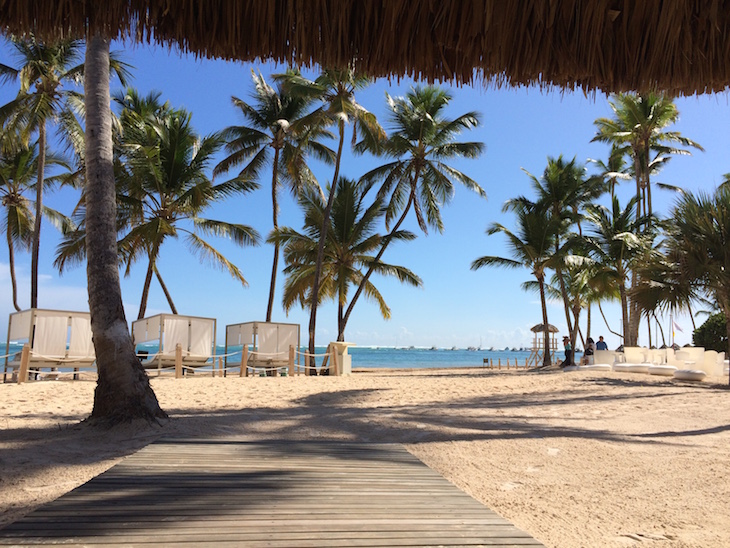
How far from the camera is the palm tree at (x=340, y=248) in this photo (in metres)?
21.9

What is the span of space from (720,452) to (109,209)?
287 inches

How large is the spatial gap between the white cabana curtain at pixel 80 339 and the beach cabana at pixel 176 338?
1775mm

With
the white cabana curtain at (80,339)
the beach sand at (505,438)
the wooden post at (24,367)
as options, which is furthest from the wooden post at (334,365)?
the wooden post at (24,367)

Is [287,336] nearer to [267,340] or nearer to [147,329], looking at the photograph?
[267,340]

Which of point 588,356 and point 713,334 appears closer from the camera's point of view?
point 713,334

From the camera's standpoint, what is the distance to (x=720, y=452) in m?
5.77

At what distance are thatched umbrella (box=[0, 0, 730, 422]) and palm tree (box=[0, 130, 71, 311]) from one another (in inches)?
842

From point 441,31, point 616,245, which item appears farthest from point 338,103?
point 441,31

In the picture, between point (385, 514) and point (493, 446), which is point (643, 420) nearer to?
point (493, 446)

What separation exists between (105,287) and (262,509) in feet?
15.5

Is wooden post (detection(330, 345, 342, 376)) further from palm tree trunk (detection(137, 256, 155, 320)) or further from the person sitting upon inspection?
the person sitting

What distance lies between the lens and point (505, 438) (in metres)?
6.38

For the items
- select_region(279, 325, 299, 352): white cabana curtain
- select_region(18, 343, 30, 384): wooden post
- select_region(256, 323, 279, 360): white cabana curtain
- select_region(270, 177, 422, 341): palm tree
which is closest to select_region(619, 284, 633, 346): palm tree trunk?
→ select_region(270, 177, 422, 341): palm tree

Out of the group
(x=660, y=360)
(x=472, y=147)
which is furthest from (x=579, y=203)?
(x=660, y=360)
